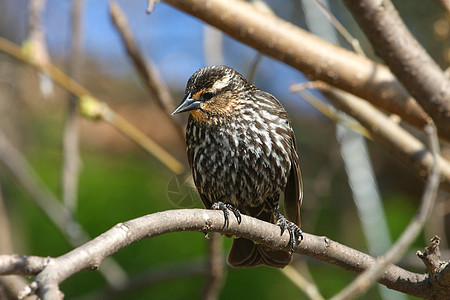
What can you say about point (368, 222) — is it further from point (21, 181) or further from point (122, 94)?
point (122, 94)

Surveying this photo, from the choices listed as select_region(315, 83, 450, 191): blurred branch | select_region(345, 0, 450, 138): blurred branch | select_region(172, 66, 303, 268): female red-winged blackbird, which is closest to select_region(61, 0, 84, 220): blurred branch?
select_region(172, 66, 303, 268): female red-winged blackbird

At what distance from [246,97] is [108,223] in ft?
17.1

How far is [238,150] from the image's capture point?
3.01m

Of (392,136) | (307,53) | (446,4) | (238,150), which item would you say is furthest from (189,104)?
(446,4)

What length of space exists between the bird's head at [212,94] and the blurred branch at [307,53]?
1.14ft

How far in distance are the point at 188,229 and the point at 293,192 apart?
1445mm

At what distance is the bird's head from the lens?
9.70 feet

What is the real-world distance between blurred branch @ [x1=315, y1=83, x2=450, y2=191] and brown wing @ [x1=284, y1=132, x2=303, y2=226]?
31 centimetres

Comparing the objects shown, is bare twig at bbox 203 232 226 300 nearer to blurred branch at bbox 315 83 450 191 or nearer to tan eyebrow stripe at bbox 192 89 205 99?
tan eyebrow stripe at bbox 192 89 205 99

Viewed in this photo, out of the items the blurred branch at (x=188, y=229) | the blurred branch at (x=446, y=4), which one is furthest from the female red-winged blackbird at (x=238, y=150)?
the blurred branch at (x=446, y=4)

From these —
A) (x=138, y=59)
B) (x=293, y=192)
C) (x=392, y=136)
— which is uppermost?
(x=138, y=59)

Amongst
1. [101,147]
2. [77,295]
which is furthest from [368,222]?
[101,147]

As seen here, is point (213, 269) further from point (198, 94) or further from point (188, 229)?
point (188, 229)

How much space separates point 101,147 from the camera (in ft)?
39.6
